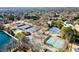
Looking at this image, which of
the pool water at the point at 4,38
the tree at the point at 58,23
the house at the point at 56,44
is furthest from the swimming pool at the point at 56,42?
the pool water at the point at 4,38

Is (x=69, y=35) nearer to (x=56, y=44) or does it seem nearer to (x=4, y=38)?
(x=56, y=44)

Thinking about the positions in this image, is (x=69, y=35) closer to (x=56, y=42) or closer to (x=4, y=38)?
(x=56, y=42)

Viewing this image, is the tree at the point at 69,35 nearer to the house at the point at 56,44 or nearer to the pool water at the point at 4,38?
the house at the point at 56,44

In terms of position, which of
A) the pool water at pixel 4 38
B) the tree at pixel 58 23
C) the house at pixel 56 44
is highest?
the tree at pixel 58 23

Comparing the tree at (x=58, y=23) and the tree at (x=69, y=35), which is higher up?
the tree at (x=58, y=23)

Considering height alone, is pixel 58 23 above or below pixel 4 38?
above

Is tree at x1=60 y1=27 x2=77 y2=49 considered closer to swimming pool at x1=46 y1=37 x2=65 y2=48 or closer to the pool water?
swimming pool at x1=46 y1=37 x2=65 y2=48

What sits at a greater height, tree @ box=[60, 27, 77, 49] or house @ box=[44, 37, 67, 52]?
tree @ box=[60, 27, 77, 49]

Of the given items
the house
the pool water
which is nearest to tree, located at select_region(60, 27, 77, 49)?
the house

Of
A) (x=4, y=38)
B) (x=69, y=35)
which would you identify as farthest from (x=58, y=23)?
(x=4, y=38)
